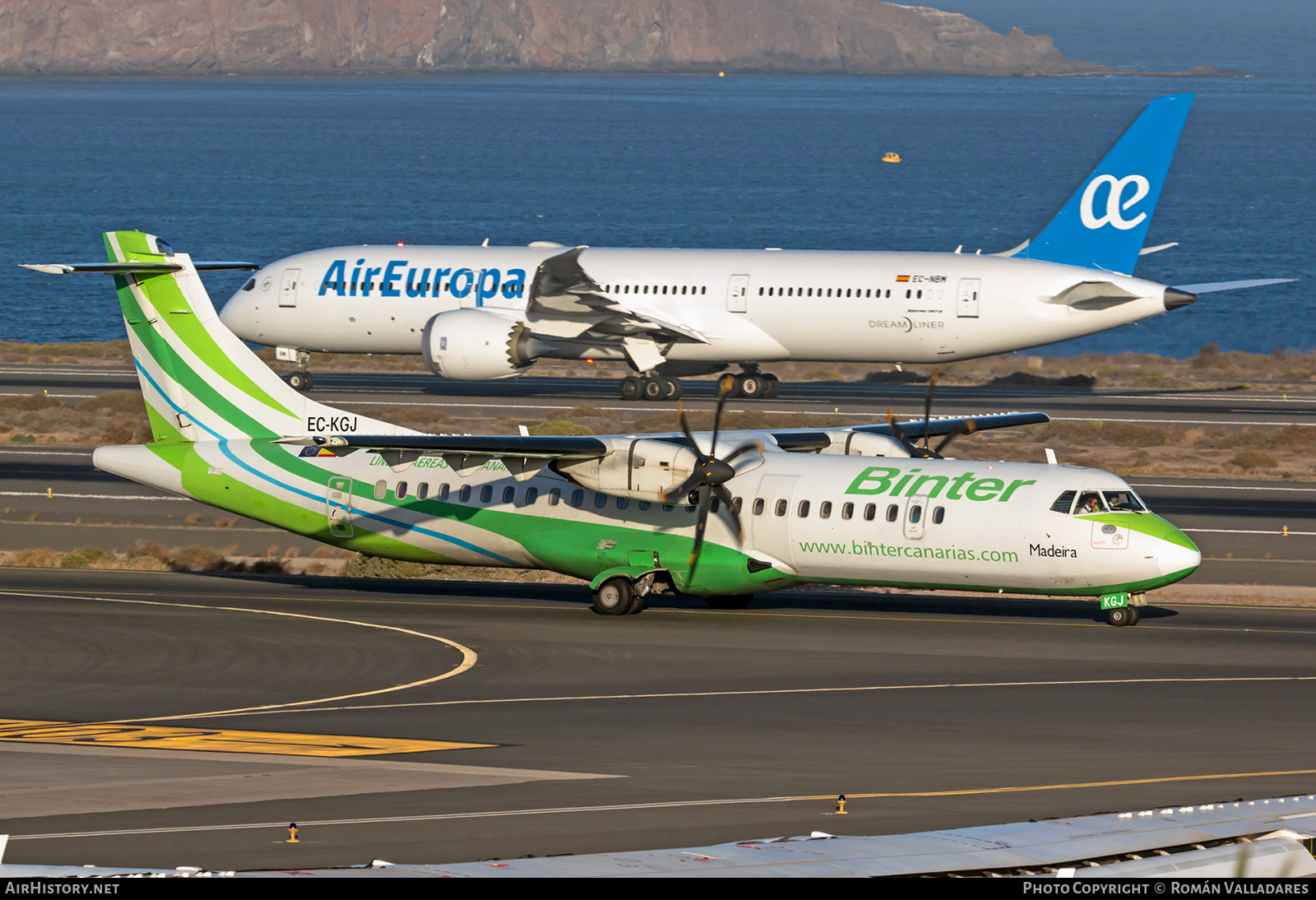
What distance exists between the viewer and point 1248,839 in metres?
11.3

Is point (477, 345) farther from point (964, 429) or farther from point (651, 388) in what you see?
point (964, 429)

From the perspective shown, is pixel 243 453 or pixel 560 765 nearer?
pixel 560 765

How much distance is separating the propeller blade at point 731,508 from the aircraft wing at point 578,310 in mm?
28566

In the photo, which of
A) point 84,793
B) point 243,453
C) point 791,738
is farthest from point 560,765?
point 243,453

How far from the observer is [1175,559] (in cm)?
2905

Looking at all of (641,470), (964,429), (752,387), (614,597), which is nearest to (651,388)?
(752,387)

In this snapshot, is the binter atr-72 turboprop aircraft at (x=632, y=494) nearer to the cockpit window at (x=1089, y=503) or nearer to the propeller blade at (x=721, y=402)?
the cockpit window at (x=1089, y=503)

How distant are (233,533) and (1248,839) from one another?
119 feet

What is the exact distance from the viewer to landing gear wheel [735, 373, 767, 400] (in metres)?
62.4

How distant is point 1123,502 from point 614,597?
9.17 meters

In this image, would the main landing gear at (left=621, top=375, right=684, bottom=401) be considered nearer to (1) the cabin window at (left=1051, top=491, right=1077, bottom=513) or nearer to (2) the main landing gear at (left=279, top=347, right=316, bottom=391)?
(2) the main landing gear at (left=279, top=347, right=316, bottom=391)

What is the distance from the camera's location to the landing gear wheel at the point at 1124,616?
1192 inches

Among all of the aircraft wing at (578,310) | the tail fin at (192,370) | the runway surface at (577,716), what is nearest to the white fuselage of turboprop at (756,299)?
the aircraft wing at (578,310)

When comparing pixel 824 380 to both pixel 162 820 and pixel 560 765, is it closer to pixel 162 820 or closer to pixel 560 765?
pixel 560 765
